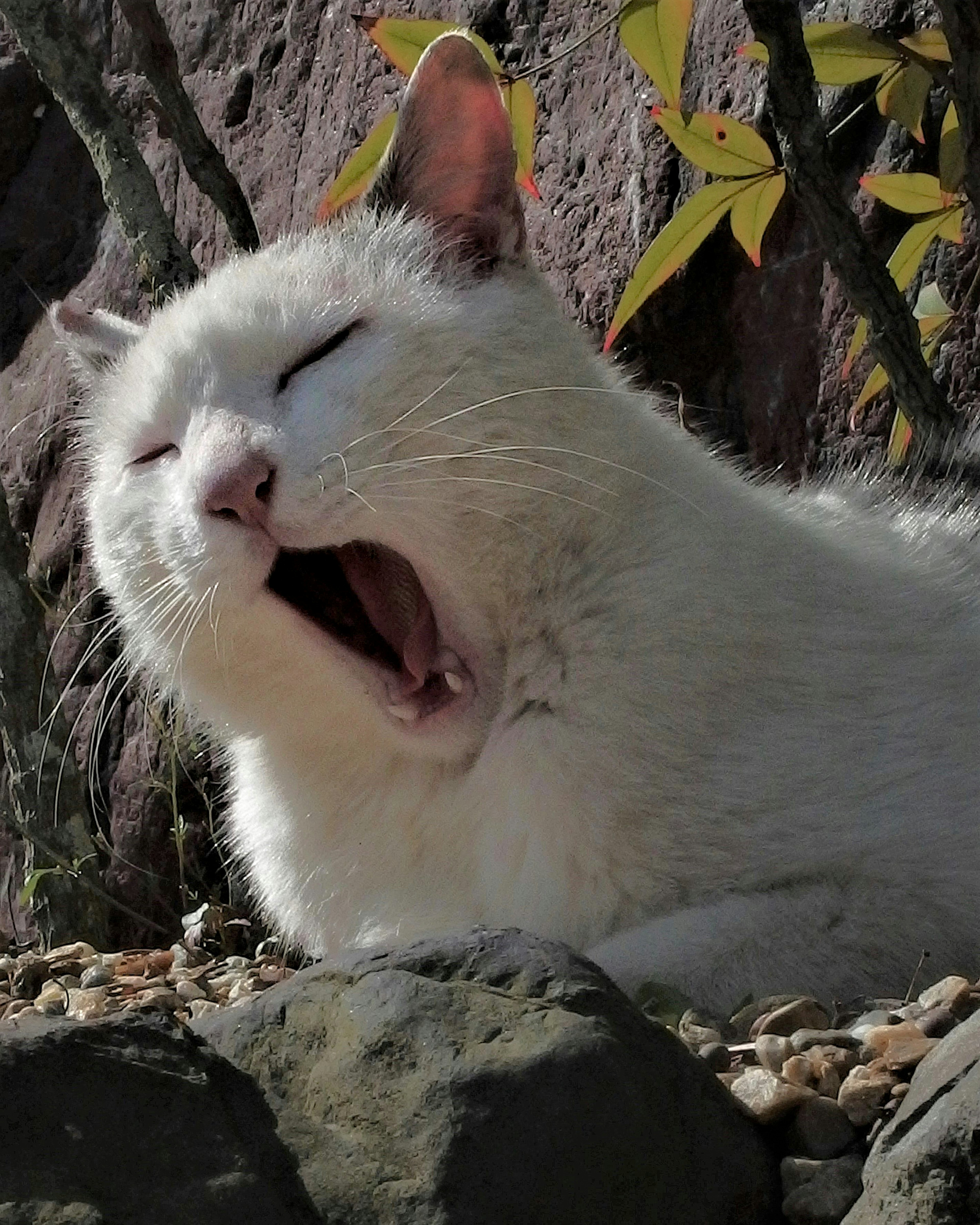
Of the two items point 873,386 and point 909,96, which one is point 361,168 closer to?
point 909,96

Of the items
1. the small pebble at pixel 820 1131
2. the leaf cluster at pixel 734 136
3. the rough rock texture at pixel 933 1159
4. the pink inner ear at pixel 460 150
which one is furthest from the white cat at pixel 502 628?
the rough rock texture at pixel 933 1159

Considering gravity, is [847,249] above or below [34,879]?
above

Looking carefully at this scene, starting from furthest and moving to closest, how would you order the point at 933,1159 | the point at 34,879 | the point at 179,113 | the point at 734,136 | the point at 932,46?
the point at 179,113 < the point at 34,879 < the point at 734,136 < the point at 932,46 < the point at 933,1159

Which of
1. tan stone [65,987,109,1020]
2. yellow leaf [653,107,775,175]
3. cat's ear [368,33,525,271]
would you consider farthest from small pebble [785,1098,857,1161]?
yellow leaf [653,107,775,175]

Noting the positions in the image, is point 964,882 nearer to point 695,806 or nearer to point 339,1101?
point 695,806

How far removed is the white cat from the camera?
1974 millimetres

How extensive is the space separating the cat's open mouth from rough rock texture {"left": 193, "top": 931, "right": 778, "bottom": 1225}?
0.94 m

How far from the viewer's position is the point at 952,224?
3.07 metres

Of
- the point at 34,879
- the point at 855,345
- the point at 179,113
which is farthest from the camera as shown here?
the point at 179,113

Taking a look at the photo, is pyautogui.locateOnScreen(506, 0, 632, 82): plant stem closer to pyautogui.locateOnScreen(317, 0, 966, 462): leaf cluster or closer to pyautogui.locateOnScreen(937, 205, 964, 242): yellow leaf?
pyautogui.locateOnScreen(317, 0, 966, 462): leaf cluster

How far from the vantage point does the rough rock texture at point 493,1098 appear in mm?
1053

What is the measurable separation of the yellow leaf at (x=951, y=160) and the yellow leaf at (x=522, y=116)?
790mm

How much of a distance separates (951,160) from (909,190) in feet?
0.45

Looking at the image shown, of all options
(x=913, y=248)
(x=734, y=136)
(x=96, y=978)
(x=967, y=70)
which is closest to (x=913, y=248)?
(x=913, y=248)
